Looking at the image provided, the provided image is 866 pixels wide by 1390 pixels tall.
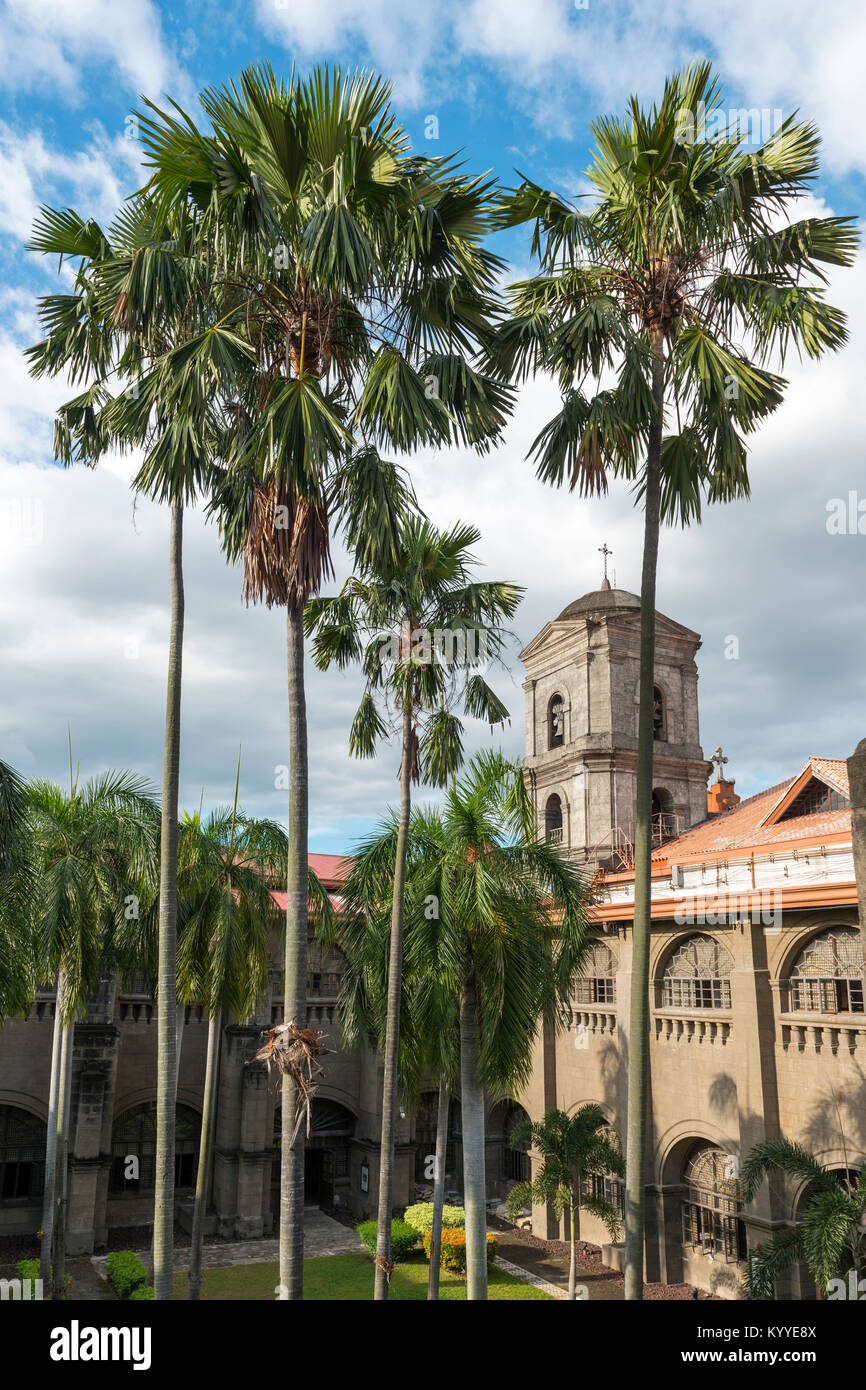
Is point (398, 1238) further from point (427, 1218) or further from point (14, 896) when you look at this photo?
point (14, 896)

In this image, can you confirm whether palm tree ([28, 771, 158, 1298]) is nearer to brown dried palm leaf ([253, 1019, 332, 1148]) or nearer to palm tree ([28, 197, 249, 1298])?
palm tree ([28, 197, 249, 1298])

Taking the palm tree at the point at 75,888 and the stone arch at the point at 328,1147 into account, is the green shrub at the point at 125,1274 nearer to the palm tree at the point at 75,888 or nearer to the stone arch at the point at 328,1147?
the palm tree at the point at 75,888

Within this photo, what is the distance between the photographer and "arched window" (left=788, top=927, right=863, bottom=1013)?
20.6 m

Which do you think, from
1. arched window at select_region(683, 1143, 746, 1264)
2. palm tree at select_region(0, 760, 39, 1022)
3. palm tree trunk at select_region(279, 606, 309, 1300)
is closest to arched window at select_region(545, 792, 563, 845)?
arched window at select_region(683, 1143, 746, 1264)

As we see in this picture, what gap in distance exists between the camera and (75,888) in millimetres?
18500

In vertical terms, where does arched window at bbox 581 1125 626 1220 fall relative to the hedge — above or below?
above

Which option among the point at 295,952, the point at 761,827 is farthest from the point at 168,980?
the point at 761,827

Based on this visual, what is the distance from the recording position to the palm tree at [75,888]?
60.5 ft

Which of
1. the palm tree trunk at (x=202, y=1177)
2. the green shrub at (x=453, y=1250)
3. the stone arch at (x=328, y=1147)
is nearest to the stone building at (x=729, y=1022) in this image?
the green shrub at (x=453, y=1250)

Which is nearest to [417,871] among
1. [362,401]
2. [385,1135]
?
[385,1135]

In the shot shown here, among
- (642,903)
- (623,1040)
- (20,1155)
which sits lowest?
(20,1155)

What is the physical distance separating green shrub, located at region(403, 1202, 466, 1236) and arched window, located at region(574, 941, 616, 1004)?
7.07 metres

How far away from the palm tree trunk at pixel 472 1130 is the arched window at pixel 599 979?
516 inches

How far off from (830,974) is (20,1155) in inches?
934
